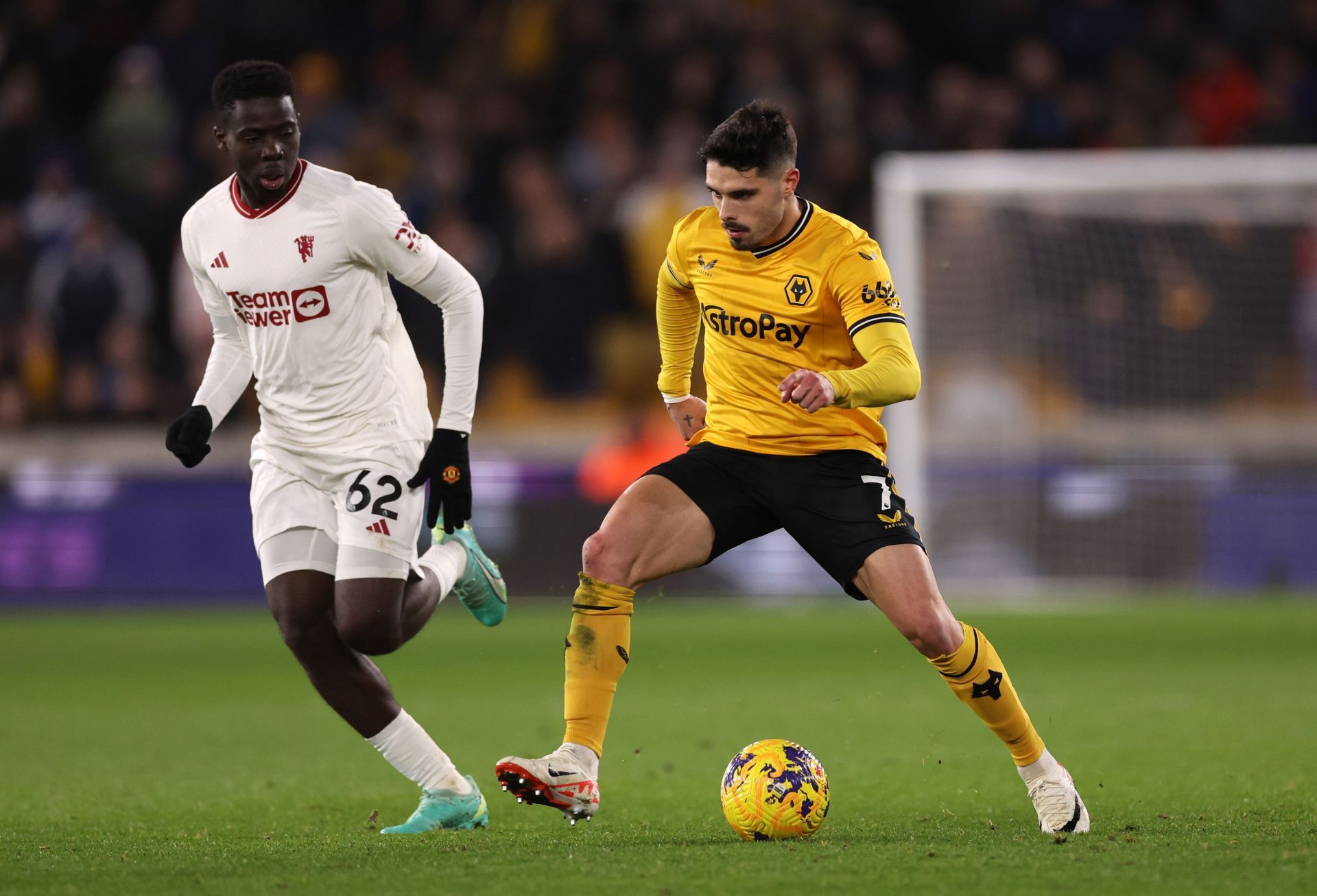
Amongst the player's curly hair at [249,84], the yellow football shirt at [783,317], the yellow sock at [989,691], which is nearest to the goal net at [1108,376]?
the yellow football shirt at [783,317]

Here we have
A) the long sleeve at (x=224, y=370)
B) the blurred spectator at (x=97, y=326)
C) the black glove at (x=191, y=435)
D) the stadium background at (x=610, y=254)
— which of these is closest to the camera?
the black glove at (x=191, y=435)

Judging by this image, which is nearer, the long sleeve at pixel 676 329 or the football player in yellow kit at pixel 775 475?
the football player in yellow kit at pixel 775 475

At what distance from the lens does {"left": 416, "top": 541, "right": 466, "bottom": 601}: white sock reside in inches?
236

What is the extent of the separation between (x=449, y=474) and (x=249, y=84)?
1.32m

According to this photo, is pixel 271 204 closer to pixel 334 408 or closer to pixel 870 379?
pixel 334 408

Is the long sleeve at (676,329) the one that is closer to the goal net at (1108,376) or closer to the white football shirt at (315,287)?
the white football shirt at (315,287)

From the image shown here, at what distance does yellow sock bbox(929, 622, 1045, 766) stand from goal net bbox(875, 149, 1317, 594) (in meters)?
8.16

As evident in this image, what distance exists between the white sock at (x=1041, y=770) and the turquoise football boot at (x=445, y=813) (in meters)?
1.69

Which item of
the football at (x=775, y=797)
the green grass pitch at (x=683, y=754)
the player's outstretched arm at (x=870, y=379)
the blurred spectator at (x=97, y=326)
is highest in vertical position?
the blurred spectator at (x=97, y=326)

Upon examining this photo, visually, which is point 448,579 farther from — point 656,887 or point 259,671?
point 259,671

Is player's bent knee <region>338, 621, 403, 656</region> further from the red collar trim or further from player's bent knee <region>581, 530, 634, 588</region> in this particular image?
the red collar trim

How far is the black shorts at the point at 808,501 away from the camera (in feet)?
17.7

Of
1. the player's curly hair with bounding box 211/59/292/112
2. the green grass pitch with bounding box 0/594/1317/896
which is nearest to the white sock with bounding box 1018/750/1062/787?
the green grass pitch with bounding box 0/594/1317/896

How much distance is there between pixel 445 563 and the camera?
240 inches
